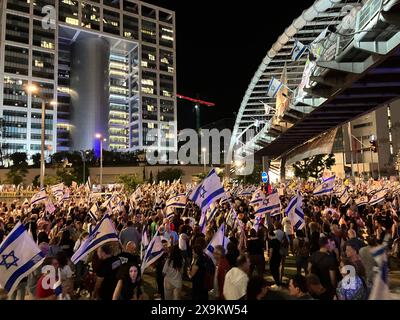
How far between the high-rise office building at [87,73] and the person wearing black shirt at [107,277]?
100872 mm

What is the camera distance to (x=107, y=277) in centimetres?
599

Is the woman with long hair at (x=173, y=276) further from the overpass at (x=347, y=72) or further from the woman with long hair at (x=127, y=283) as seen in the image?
the overpass at (x=347, y=72)

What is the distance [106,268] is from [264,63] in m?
85.2

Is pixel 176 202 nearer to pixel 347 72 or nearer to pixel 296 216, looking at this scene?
pixel 296 216

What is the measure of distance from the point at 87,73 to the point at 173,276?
123 meters

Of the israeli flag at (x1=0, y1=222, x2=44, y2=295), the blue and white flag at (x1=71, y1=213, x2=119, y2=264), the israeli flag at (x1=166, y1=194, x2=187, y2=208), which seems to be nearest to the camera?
the israeli flag at (x1=0, y1=222, x2=44, y2=295)

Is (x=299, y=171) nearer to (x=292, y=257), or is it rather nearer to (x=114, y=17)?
(x=292, y=257)

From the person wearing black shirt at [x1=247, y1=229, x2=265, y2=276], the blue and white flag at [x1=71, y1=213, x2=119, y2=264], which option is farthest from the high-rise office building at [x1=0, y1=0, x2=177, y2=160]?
the person wearing black shirt at [x1=247, y1=229, x2=265, y2=276]

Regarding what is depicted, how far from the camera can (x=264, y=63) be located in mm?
86188

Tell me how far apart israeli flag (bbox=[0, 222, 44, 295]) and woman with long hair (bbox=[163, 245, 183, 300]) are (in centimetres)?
220

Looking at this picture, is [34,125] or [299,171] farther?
[34,125]

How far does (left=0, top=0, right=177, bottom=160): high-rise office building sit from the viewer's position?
355 ft

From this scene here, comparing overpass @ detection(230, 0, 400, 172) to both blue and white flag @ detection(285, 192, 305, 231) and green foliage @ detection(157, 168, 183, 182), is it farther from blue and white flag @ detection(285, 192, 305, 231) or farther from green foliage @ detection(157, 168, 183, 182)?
green foliage @ detection(157, 168, 183, 182)

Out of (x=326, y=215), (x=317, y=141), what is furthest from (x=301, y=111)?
(x=317, y=141)
